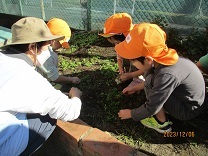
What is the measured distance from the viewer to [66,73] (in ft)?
9.84

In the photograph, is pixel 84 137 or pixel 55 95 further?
pixel 84 137

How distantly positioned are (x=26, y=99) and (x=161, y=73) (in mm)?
938

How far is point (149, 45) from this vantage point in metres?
1.48

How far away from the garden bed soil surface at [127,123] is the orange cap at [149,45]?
75cm

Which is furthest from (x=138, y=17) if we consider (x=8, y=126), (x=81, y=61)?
(x=8, y=126)

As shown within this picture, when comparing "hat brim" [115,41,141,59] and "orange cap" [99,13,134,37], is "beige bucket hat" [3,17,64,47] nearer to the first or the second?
"hat brim" [115,41,141,59]

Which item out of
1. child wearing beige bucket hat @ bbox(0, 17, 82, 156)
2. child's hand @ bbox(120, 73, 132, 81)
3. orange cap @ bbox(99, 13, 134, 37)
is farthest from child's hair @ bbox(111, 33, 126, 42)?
child wearing beige bucket hat @ bbox(0, 17, 82, 156)

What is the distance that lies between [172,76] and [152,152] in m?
0.68

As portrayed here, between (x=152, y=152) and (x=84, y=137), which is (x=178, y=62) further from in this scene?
(x=84, y=137)

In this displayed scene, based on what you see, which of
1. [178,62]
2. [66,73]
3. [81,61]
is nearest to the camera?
[178,62]

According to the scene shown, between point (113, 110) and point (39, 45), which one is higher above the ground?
point (39, 45)

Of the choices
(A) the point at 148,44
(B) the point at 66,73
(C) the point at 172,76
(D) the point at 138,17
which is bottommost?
(B) the point at 66,73

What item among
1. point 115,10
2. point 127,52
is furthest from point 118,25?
point 115,10

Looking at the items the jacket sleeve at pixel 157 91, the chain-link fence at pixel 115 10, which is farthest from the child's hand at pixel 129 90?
the chain-link fence at pixel 115 10
